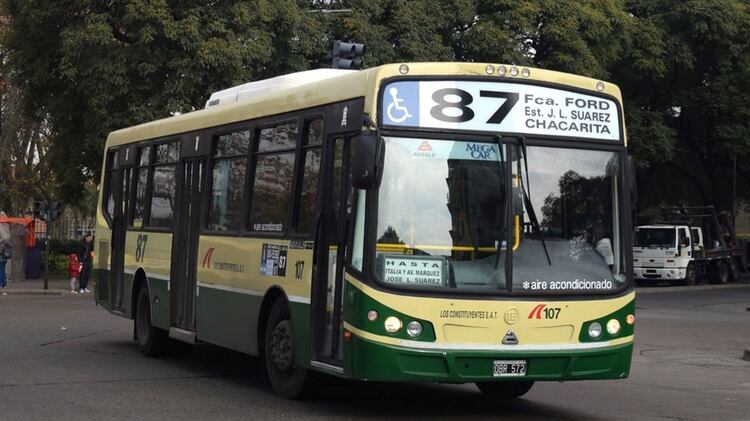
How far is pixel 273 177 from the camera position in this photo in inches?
492

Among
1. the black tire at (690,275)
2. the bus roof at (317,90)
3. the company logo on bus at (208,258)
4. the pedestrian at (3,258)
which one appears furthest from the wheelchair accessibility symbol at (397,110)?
the black tire at (690,275)

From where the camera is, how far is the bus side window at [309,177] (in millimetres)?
11445

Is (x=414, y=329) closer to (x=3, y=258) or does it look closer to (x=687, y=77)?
(x=3, y=258)

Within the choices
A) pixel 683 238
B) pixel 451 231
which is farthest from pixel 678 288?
pixel 451 231

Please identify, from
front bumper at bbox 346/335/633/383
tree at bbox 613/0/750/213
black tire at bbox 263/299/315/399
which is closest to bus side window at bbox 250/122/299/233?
black tire at bbox 263/299/315/399

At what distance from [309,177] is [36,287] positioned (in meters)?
27.8

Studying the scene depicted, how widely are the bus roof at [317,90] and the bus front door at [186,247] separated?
552 mm

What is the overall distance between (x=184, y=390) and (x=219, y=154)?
2.79m

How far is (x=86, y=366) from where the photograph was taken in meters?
14.9

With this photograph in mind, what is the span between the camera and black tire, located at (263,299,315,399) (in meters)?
11.6

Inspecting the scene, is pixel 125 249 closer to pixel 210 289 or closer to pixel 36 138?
pixel 210 289

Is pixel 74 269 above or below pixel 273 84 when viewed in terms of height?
below

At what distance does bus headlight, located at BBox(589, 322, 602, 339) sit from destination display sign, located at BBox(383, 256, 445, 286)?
1372 mm

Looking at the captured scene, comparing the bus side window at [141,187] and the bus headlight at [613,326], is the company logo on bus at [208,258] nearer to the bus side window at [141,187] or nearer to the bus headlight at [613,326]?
the bus side window at [141,187]
